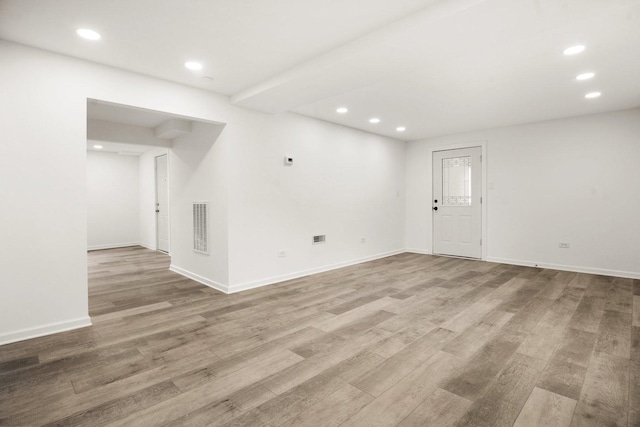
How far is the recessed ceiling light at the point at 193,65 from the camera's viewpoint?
3.21m

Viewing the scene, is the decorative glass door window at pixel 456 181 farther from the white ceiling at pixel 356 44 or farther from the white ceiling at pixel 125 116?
the white ceiling at pixel 125 116

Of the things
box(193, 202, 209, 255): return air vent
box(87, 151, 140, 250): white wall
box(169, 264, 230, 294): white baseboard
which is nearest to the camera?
box(169, 264, 230, 294): white baseboard

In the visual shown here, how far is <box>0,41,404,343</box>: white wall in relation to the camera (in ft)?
9.23

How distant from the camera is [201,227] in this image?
15.6 ft

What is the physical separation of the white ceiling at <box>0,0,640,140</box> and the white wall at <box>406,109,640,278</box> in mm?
975

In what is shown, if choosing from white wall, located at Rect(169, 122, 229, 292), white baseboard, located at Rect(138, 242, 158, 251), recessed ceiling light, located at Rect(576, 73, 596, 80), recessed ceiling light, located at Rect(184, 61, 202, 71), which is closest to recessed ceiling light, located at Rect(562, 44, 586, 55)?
recessed ceiling light, located at Rect(576, 73, 596, 80)

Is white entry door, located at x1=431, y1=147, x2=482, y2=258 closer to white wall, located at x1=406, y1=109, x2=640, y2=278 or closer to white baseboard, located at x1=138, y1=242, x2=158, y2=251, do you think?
white wall, located at x1=406, y1=109, x2=640, y2=278

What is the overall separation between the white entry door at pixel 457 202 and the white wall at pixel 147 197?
625 cm

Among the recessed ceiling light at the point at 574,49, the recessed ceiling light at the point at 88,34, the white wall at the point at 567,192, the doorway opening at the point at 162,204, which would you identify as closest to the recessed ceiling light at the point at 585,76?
the recessed ceiling light at the point at 574,49

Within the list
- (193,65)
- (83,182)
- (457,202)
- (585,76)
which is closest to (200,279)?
(83,182)

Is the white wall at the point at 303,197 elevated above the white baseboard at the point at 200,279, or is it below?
above

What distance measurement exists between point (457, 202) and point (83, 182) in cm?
626

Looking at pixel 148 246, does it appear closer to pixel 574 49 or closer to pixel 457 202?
pixel 457 202

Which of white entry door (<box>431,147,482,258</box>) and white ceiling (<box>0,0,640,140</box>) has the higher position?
white ceiling (<box>0,0,640,140</box>)
